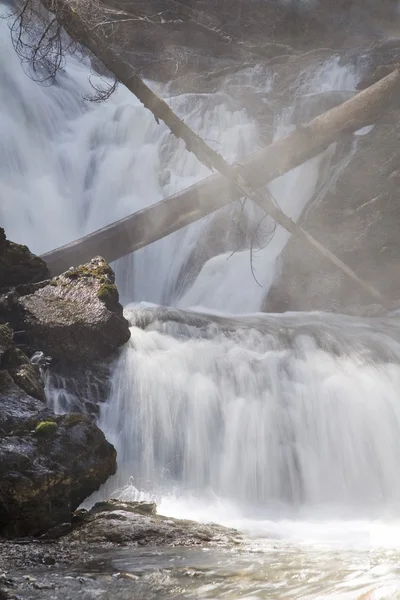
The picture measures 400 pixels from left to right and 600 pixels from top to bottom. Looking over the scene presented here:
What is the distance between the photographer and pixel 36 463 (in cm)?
571

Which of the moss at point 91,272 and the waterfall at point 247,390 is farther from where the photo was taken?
the moss at point 91,272

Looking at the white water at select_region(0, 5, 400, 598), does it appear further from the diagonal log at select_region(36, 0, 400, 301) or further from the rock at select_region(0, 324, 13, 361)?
the diagonal log at select_region(36, 0, 400, 301)

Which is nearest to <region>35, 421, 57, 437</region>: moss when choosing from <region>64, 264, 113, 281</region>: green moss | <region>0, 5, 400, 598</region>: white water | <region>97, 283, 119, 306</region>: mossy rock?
<region>0, 5, 400, 598</region>: white water

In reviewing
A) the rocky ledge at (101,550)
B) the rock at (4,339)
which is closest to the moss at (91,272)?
the rock at (4,339)

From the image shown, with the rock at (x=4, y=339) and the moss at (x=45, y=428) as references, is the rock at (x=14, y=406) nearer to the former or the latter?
the moss at (x=45, y=428)

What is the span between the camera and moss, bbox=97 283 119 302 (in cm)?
808

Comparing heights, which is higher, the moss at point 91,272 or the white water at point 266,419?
the moss at point 91,272

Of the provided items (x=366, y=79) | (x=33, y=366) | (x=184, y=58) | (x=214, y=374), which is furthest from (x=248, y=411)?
(x=184, y=58)

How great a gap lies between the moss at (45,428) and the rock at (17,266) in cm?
292

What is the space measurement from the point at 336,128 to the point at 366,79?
Answer: 6099 mm

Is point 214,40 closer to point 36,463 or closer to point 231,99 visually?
point 231,99

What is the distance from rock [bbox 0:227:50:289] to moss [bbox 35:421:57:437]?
292 centimetres

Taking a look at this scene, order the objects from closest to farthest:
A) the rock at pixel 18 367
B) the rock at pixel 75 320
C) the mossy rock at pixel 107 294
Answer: the rock at pixel 18 367 < the rock at pixel 75 320 < the mossy rock at pixel 107 294

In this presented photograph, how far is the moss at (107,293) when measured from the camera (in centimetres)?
808
